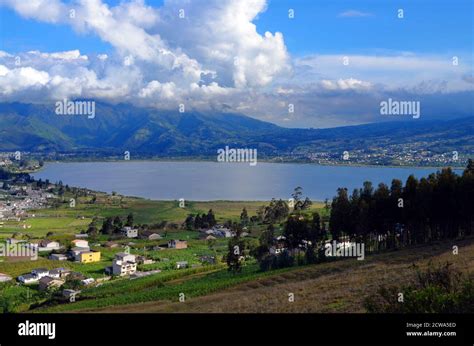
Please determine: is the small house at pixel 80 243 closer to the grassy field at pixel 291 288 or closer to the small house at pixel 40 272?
the small house at pixel 40 272

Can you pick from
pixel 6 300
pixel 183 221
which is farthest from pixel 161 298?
pixel 183 221

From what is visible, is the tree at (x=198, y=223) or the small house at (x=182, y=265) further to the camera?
the tree at (x=198, y=223)

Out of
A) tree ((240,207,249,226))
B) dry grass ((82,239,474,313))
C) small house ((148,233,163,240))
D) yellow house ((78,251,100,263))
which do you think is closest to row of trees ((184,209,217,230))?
tree ((240,207,249,226))

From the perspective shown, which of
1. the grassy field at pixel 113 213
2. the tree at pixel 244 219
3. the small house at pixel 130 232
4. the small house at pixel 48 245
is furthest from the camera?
the grassy field at pixel 113 213

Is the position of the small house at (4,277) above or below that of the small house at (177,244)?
below

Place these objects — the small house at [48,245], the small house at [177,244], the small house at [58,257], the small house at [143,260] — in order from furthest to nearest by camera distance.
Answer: the small house at [177,244] → the small house at [48,245] → the small house at [58,257] → the small house at [143,260]

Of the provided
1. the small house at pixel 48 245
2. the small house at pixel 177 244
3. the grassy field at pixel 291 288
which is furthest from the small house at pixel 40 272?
the small house at pixel 177 244

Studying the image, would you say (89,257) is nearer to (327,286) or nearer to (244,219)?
(244,219)

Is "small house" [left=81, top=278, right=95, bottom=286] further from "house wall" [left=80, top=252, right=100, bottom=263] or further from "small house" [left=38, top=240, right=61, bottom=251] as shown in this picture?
"small house" [left=38, top=240, right=61, bottom=251]
